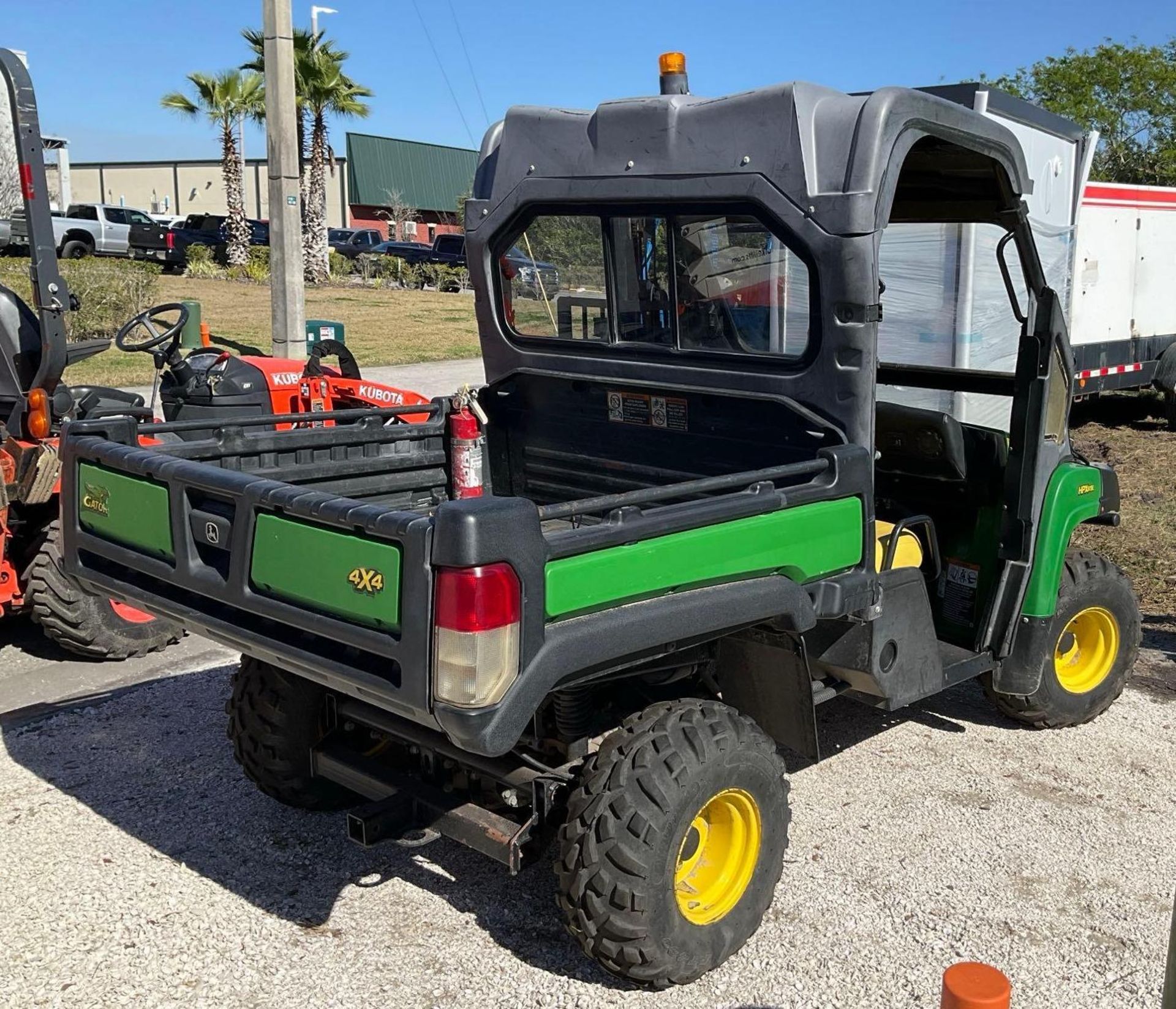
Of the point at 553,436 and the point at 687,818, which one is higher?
the point at 553,436

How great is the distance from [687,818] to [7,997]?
187 centimetres

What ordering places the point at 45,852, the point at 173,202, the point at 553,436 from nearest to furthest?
the point at 45,852, the point at 553,436, the point at 173,202

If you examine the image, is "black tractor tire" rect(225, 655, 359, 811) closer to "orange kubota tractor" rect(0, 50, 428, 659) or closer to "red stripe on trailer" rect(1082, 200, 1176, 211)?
"orange kubota tractor" rect(0, 50, 428, 659)

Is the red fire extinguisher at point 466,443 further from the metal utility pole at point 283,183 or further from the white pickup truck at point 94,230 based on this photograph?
the white pickup truck at point 94,230

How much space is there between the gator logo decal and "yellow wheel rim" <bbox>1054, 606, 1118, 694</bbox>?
3240 mm

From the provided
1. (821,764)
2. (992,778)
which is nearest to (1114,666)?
(992,778)

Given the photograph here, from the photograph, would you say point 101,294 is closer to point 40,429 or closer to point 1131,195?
point 40,429

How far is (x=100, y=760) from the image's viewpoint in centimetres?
484

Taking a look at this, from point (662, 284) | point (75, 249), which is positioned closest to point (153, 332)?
point (662, 284)

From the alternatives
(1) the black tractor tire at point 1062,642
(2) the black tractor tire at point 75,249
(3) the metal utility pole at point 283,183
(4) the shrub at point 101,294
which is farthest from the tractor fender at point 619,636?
(2) the black tractor tire at point 75,249

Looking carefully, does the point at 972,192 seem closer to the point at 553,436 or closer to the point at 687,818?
the point at 553,436

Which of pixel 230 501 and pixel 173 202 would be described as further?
pixel 173 202

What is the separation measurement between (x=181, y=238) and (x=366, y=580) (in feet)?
108

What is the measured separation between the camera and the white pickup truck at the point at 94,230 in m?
29.8
